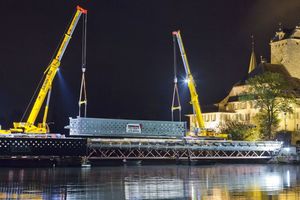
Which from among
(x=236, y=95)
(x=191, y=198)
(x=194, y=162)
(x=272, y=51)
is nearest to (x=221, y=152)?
(x=194, y=162)

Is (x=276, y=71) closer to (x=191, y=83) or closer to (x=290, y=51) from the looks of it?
(x=290, y=51)

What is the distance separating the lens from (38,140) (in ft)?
231

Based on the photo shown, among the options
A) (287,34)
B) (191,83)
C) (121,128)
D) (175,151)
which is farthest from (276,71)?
(121,128)

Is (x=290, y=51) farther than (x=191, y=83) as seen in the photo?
Yes

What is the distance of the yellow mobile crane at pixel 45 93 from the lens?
7350 cm

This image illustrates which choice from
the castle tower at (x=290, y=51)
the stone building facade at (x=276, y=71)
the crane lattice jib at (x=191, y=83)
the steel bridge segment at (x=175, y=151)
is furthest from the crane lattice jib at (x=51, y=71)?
the castle tower at (x=290, y=51)

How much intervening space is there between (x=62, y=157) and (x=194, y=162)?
61.2 feet

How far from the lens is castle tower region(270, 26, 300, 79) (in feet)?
413

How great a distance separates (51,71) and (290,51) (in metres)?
67.4

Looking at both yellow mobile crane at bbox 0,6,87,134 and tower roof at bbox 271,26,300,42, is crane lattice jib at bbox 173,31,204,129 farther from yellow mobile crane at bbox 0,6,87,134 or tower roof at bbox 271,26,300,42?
tower roof at bbox 271,26,300,42

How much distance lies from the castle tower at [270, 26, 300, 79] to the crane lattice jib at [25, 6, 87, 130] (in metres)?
62.0

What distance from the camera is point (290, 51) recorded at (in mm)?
126375

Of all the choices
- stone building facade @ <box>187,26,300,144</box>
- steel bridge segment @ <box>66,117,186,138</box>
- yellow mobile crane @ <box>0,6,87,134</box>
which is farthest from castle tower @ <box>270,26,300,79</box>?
yellow mobile crane @ <box>0,6,87,134</box>

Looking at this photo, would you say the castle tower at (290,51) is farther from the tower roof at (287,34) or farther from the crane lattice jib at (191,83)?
the crane lattice jib at (191,83)
